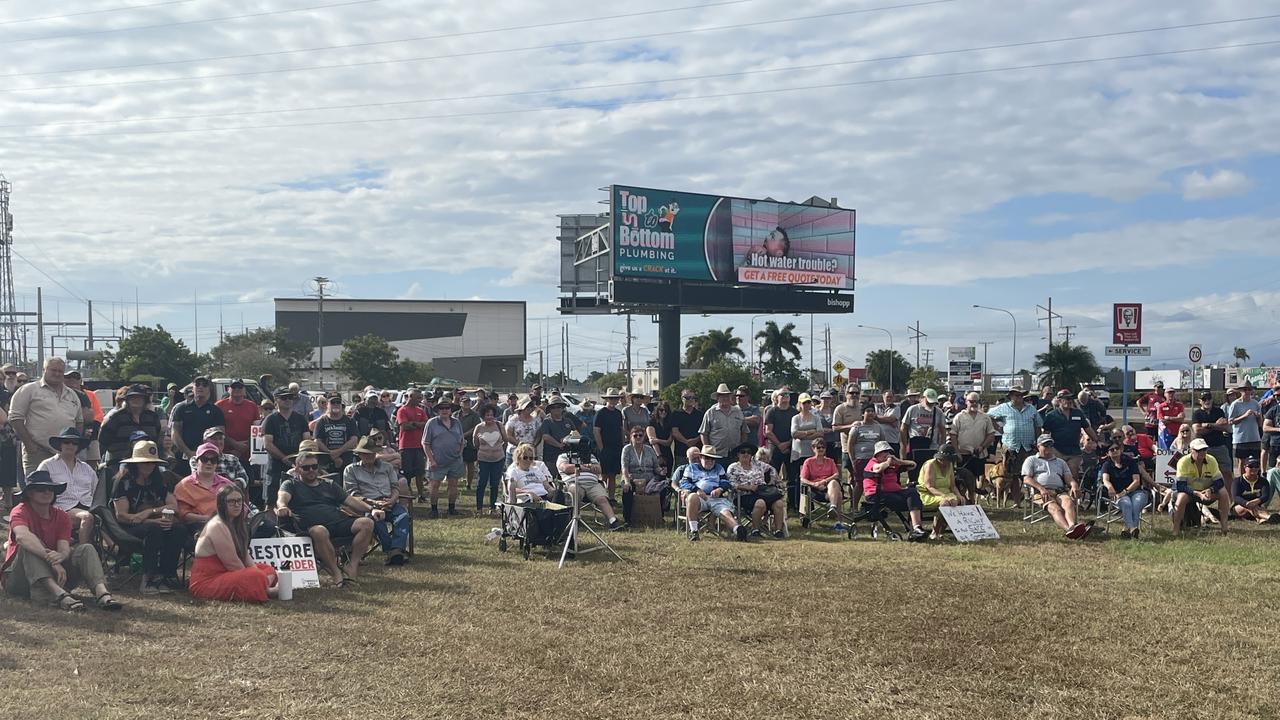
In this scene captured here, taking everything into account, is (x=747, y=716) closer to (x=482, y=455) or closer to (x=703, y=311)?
(x=482, y=455)

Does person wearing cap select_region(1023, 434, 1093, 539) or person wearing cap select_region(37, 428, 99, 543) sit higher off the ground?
person wearing cap select_region(37, 428, 99, 543)

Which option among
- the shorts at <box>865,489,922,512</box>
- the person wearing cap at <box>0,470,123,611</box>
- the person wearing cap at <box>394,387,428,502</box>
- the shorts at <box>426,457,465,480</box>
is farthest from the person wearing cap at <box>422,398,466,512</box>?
the person wearing cap at <box>0,470,123,611</box>

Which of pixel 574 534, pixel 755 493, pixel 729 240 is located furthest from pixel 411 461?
pixel 729 240

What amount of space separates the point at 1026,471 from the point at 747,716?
334 inches

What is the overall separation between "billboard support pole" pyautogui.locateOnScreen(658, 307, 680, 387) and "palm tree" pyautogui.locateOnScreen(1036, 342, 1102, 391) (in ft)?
82.9

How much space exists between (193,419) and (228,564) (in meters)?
3.84

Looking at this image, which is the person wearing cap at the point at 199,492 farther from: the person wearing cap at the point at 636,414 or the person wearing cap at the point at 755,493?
the person wearing cap at the point at 636,414

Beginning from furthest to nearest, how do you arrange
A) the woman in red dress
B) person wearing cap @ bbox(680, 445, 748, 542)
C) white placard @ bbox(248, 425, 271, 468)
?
white placard @ bbox(248, 425, 271, 468) → person wearing cap @ bbox(680, 445, 748, 542) → the woman in red dress

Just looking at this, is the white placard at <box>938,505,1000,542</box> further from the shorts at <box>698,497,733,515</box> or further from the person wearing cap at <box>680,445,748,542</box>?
the shorts at <box>698,497,733,515</box>

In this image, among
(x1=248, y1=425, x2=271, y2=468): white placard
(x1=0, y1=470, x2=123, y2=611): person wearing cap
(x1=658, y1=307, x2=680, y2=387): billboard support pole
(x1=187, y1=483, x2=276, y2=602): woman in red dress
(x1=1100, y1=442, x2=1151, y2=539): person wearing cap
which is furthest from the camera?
(x1=658, y1=307, x2=680, y2=387): billboard support pole

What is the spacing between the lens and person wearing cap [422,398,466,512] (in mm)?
14281

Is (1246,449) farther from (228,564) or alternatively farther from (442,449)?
(228,564)

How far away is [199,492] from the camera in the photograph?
9.64m

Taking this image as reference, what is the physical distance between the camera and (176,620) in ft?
26.1
